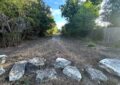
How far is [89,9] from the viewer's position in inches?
575

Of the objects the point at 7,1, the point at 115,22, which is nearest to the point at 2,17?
the point at 7,1

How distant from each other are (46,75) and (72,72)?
707 mm

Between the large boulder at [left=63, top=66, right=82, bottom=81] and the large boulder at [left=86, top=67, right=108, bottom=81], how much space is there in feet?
1.02

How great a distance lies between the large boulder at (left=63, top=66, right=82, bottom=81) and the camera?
13.5 ft

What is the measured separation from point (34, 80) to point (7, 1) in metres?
7.49

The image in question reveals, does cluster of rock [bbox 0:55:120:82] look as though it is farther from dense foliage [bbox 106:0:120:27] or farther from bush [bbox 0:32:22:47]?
dense foliage [bbox 106:0:120:27]

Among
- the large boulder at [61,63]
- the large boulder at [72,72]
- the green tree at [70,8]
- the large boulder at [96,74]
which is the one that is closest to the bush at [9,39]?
the large boulder at [61,63]

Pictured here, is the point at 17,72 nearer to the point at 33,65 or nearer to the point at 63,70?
the point at 33,65

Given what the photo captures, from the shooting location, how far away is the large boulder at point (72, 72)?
4.11 m

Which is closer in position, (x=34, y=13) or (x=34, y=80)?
(x=34, y=80)

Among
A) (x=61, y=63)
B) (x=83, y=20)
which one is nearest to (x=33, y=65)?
(x=61, y=63)

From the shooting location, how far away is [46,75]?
4117 millimetres

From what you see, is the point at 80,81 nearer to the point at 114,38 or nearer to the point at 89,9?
the point at 114,38

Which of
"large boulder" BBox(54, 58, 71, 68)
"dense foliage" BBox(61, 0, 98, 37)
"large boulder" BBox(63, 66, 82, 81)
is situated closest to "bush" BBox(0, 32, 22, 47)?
"large boulder" BBox(54, 58, 71, 68)
